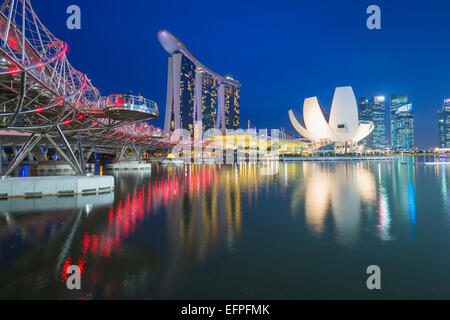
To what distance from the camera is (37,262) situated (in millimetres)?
4477

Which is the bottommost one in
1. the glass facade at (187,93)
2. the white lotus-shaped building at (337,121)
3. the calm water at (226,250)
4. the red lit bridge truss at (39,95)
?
the calm water at (226,250)

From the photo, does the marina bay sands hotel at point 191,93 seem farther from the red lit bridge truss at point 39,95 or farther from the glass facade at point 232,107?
the red lit bridge truss at point 39,95

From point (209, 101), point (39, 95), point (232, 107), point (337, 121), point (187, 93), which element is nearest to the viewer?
point (39, 95)

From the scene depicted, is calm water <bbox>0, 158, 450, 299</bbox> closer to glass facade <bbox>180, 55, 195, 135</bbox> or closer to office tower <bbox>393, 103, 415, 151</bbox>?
glass facade <bbox>180, 55, 195, 135</bbox>

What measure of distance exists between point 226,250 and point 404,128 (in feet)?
676

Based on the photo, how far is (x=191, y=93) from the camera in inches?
4370

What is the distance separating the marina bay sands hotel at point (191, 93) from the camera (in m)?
88.2

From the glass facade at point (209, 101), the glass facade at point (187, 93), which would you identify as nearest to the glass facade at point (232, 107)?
the glass facade at point (209, 101)

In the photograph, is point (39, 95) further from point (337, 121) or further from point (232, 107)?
point (232, 107)

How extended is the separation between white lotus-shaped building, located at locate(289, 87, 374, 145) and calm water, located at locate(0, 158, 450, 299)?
63.0 metres

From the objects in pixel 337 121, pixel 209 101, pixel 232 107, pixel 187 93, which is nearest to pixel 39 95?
pixel 337 121

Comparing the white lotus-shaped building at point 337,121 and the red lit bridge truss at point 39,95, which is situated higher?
the white lotus-shaped building at point 337,121

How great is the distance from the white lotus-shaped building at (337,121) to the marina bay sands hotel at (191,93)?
37339mm
